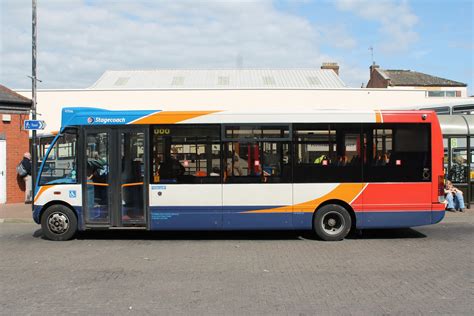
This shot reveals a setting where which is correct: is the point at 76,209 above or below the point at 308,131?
below

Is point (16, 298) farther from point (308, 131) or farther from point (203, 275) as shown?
point (308, 131)

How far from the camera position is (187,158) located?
29.5 ft

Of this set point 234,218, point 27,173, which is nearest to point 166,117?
point 234,218

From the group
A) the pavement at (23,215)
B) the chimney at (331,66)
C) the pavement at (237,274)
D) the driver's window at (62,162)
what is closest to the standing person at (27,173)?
the pavement at (23,215)

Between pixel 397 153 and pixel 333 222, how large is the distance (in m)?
1.91

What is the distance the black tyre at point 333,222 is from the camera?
29.5 feet

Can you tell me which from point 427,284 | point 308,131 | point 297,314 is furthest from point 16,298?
point 308,131

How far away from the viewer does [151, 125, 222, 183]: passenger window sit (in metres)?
8.98

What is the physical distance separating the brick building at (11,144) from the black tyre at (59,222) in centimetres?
720

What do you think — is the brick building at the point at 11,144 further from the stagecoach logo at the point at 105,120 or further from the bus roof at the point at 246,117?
the bus roof at the point at 246,117

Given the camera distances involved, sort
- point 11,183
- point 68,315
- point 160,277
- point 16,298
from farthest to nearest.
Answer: point 11,183, point 160,277, point 16,298, point 68,315

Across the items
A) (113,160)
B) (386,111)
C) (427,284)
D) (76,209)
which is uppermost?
(386,111)

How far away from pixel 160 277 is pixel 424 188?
564 centimetres

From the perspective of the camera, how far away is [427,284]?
19.5ft
